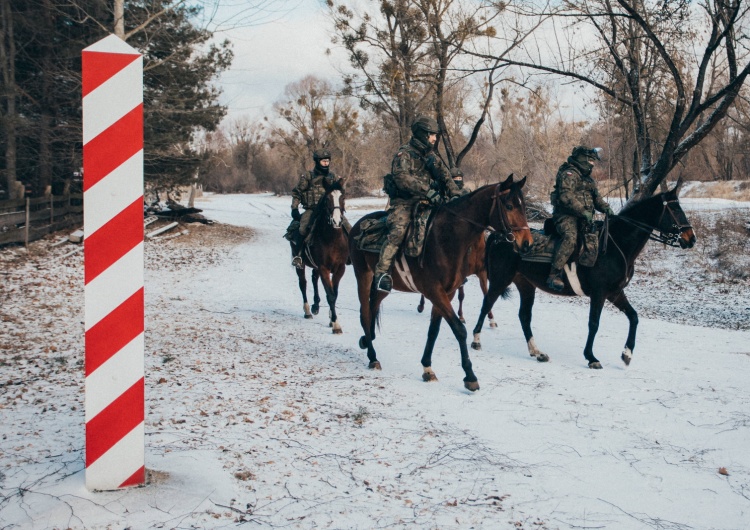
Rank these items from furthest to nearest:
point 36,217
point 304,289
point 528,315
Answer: point 36,217 < point 304,289 < point 528,315

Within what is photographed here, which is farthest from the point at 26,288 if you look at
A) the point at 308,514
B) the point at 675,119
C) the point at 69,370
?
the point at 675,119

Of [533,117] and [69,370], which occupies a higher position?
[533,117]

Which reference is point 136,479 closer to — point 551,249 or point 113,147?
point 113,147

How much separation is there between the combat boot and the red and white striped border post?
250 inches

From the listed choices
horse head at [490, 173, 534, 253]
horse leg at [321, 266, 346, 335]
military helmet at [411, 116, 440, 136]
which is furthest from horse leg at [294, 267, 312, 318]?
horse head at [490, 173, 534, 253]

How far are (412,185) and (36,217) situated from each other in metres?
16.8

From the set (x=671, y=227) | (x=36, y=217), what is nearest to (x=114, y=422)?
(x=671, y=227)

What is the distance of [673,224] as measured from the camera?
829cm

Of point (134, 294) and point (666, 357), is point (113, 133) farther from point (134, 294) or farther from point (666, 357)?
point (666, 357)

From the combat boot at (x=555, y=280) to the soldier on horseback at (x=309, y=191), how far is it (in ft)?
12.3

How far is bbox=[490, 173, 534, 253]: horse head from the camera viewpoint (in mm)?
6945

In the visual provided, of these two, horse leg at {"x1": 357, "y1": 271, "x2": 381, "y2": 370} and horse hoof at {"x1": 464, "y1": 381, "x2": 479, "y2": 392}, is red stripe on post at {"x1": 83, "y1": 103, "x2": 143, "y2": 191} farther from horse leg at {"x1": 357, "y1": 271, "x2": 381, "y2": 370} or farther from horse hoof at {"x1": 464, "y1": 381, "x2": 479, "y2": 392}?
horse leg at {"x1": 357, "y1": 271, "x2": 381, "y2": 370}

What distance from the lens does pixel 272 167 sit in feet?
270

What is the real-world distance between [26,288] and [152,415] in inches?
362
